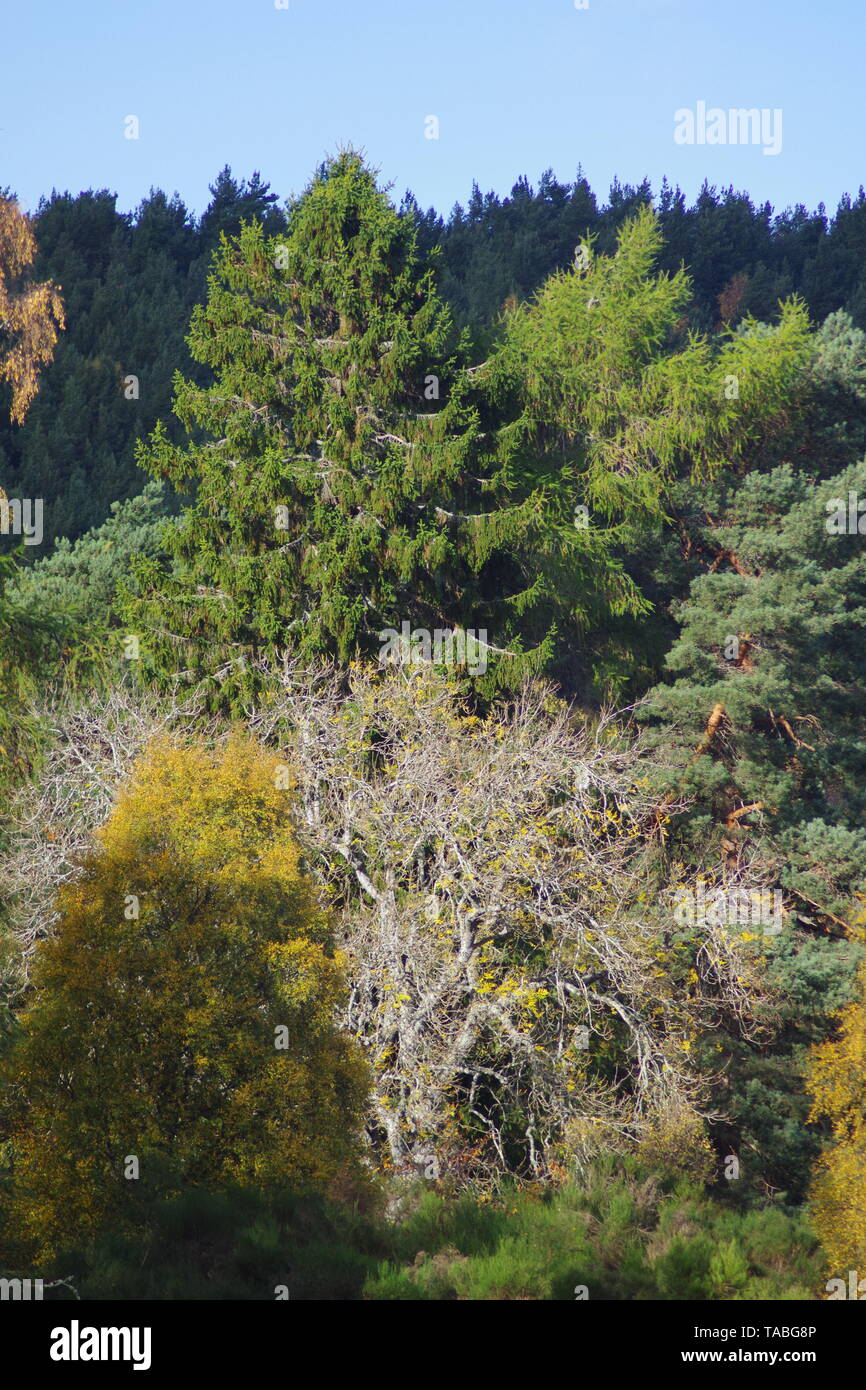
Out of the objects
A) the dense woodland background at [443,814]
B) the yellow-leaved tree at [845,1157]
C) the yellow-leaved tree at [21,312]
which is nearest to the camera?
the dense woodland background at [443,814]

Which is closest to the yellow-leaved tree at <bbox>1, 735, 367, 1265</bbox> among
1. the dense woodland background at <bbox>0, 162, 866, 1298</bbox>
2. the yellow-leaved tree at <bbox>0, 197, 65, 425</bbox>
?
the dense woodland background at <bbox>0, 162, 866, 1298</bbox>

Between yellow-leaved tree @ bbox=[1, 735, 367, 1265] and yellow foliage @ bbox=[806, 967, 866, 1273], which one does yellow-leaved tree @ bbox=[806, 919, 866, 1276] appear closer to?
yellow foliage @ bbox=[806, 967, 866, 1273]

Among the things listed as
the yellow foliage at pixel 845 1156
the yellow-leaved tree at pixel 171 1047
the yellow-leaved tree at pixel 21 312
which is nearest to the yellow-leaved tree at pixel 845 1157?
the yellow foliage at pixel 845 1156

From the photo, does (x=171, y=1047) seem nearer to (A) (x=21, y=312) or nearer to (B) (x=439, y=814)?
(B) (x=439, y=814)

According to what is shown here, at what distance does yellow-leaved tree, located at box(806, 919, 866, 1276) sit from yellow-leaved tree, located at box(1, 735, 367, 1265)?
469 centimetres

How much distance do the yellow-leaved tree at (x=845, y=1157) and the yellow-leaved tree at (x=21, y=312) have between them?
18387mm

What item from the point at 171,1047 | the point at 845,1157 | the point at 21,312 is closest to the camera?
the point at 171,1047

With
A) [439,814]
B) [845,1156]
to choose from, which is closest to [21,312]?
[439,814]

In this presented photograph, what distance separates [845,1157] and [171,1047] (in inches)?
265

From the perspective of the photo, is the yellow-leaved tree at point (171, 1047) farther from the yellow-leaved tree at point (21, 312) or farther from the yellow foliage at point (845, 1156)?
the yellow-leaved tree at point (21, 312)

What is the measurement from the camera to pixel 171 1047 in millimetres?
11086

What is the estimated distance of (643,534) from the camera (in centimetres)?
2800

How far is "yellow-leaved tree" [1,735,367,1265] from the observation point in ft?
35.7

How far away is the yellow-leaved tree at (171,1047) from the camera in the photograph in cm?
1088
